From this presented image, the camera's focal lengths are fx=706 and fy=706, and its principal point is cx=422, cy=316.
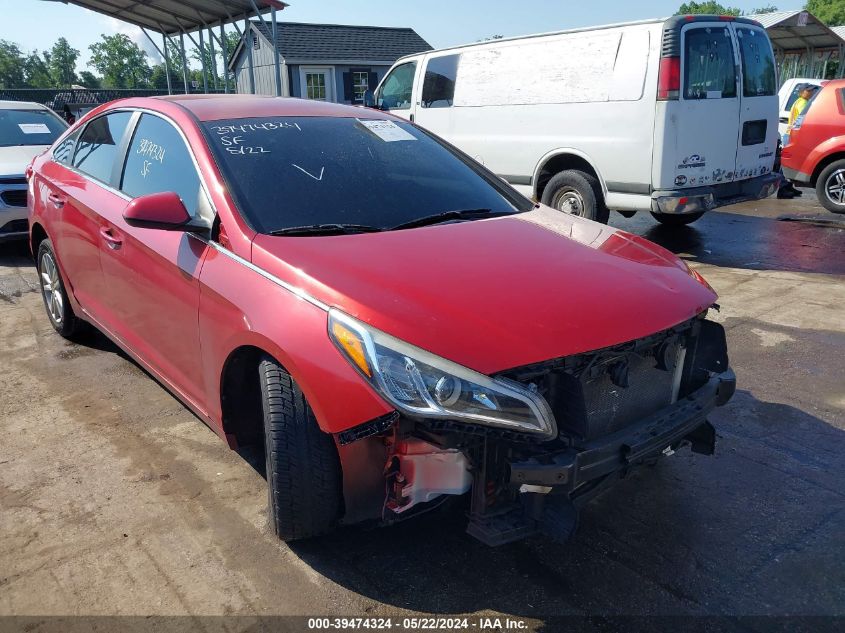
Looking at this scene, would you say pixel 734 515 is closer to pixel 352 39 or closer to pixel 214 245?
pixel 214 245

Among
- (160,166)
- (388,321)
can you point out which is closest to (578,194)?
(160,166)

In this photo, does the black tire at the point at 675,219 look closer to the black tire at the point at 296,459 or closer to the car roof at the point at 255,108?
the car roof at the point at 255,108

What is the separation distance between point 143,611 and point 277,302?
3.75 feet

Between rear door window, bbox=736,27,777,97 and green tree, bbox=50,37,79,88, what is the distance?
9780 centimetres

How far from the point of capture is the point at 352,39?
32.7 m

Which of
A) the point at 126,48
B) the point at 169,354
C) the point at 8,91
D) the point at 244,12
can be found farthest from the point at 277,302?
the point at 126,48

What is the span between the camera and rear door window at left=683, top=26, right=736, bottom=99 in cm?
680

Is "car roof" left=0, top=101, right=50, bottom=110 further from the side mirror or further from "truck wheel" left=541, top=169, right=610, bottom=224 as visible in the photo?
the side mirror

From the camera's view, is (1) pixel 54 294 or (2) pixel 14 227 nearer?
(1) pixel 54 294

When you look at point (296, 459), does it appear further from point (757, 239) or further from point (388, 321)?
point (757, 239)

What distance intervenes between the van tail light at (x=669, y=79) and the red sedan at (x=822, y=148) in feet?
13.9

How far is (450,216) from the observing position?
10.7 feet

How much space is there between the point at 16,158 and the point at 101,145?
4620mm

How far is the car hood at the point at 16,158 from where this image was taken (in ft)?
24.5
